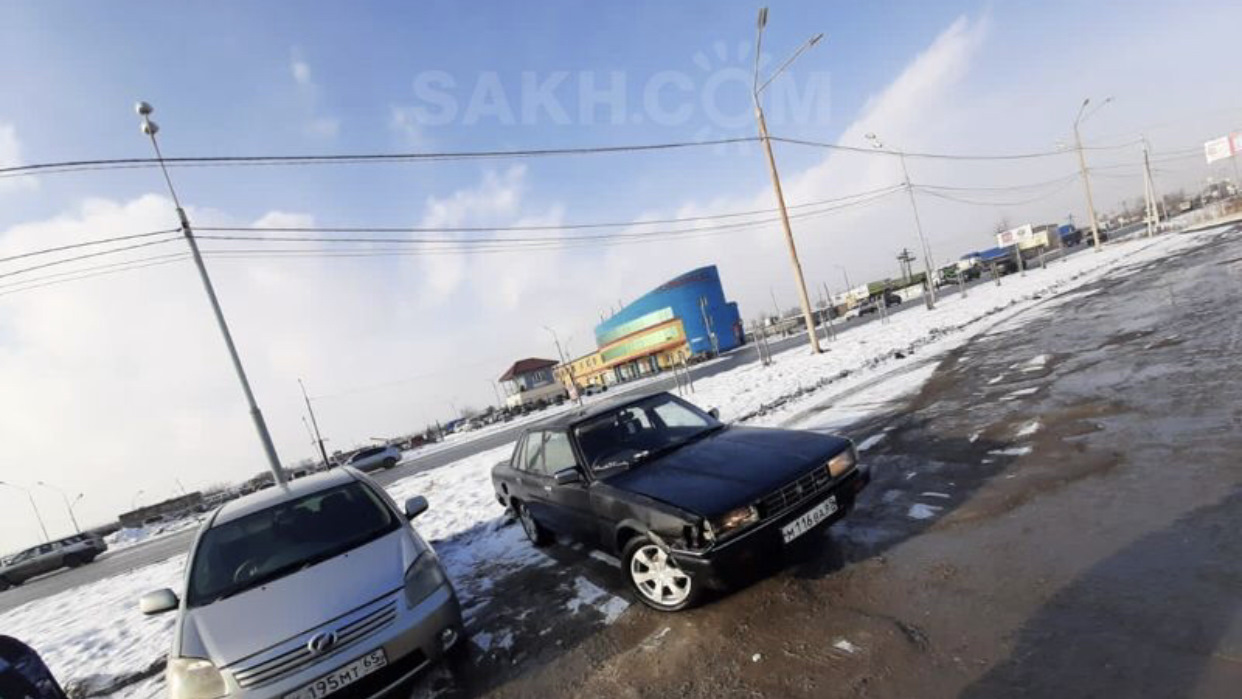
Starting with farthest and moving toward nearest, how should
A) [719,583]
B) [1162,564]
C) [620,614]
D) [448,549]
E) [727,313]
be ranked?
[727,313] < [448,549] < [620,614] < [719,583] < [1162,564]

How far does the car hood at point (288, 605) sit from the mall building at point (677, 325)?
5250 cm

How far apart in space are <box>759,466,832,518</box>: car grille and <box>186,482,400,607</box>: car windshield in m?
2.99

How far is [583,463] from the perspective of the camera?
15.6ft

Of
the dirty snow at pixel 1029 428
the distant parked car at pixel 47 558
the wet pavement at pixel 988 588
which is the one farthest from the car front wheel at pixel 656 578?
the distant parked car at pixel 47 558

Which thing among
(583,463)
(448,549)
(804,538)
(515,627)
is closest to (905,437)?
(804,538)

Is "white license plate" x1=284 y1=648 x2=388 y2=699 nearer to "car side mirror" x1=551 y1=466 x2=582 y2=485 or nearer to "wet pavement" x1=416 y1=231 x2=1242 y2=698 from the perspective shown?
"wet pavement" x1=416 y1=231 x2=1242 y2=698

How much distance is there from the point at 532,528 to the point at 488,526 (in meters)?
1.95

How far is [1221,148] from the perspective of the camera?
43469 mm

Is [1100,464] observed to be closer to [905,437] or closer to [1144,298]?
[905,437]

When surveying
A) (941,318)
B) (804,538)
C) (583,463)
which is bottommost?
(941,318)

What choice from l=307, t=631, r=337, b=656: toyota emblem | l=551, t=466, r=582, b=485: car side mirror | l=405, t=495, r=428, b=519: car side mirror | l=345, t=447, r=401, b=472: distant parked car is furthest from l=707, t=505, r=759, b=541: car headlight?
l=345, t=447, r=401, b=472: distant parked car

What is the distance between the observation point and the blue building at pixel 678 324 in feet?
202

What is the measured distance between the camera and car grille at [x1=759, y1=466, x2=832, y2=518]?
12.1 feet

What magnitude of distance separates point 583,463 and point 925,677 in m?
2.83
